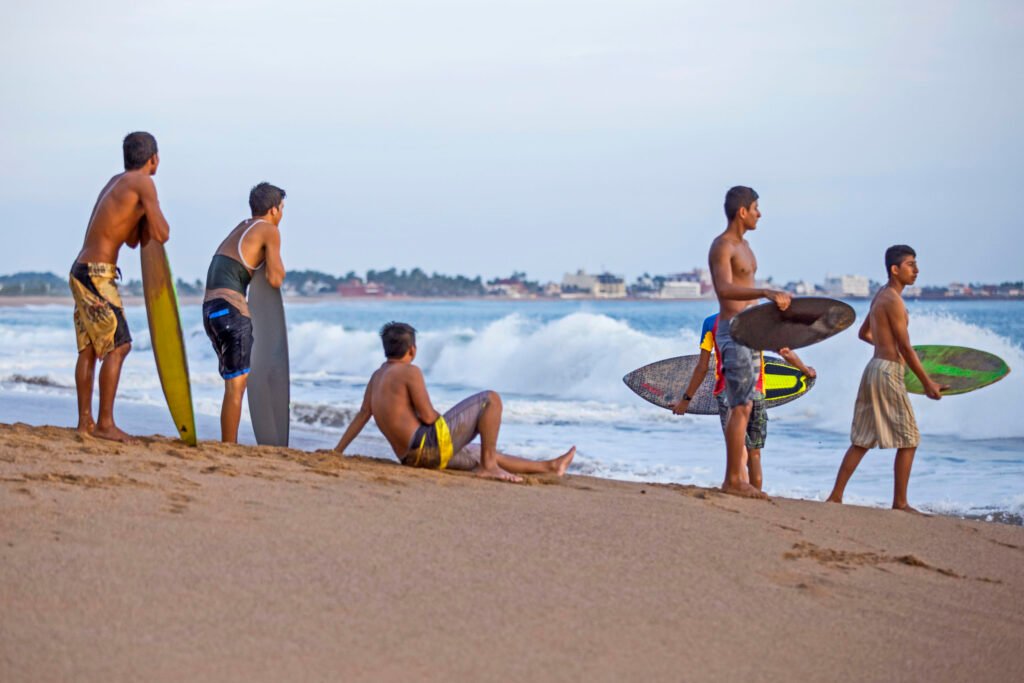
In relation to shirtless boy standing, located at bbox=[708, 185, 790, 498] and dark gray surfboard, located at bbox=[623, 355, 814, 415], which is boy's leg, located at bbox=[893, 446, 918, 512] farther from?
dark gray surfboard, located at bbox=[623, 355, 814, 415]

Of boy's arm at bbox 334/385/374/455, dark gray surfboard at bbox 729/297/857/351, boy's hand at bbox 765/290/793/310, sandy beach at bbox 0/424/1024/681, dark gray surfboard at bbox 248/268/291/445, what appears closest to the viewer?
sandy beach at bbox 0/424/1024/681

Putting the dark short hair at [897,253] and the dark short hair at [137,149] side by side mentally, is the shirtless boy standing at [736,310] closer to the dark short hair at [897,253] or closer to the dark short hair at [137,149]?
the dark short hair at [897,253]

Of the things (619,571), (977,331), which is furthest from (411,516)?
(977,331)

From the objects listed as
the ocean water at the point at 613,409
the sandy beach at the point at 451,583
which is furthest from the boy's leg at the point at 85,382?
the ocean water at the point at 613,409

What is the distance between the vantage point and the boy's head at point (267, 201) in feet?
20.1

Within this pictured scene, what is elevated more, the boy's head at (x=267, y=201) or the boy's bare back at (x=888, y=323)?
the boy's head at (x=267, y=201)

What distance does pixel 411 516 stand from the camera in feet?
14.3

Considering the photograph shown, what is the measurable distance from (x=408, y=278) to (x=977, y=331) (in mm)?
68109

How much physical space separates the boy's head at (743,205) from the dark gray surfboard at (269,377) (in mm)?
2528

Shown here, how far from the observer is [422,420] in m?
5.56

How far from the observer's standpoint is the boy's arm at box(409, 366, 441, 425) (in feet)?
17.8

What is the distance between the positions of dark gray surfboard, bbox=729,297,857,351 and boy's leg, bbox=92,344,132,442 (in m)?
3.15

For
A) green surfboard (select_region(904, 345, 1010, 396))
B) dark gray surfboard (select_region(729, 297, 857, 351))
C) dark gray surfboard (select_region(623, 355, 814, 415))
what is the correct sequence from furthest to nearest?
1. dark gray surfboard (select_region(623, 355, 814, 415))
2. green surfboard (select_region(904, 345, 1010, 396))
3. dark gray surfboard (select_region(729, 297, 857, 351))

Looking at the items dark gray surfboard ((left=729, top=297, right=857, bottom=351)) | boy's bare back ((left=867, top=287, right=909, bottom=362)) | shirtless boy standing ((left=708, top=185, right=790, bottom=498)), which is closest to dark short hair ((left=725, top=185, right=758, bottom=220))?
shirtless boy standing ((left=708, top=185, right=790, bottom=498))
